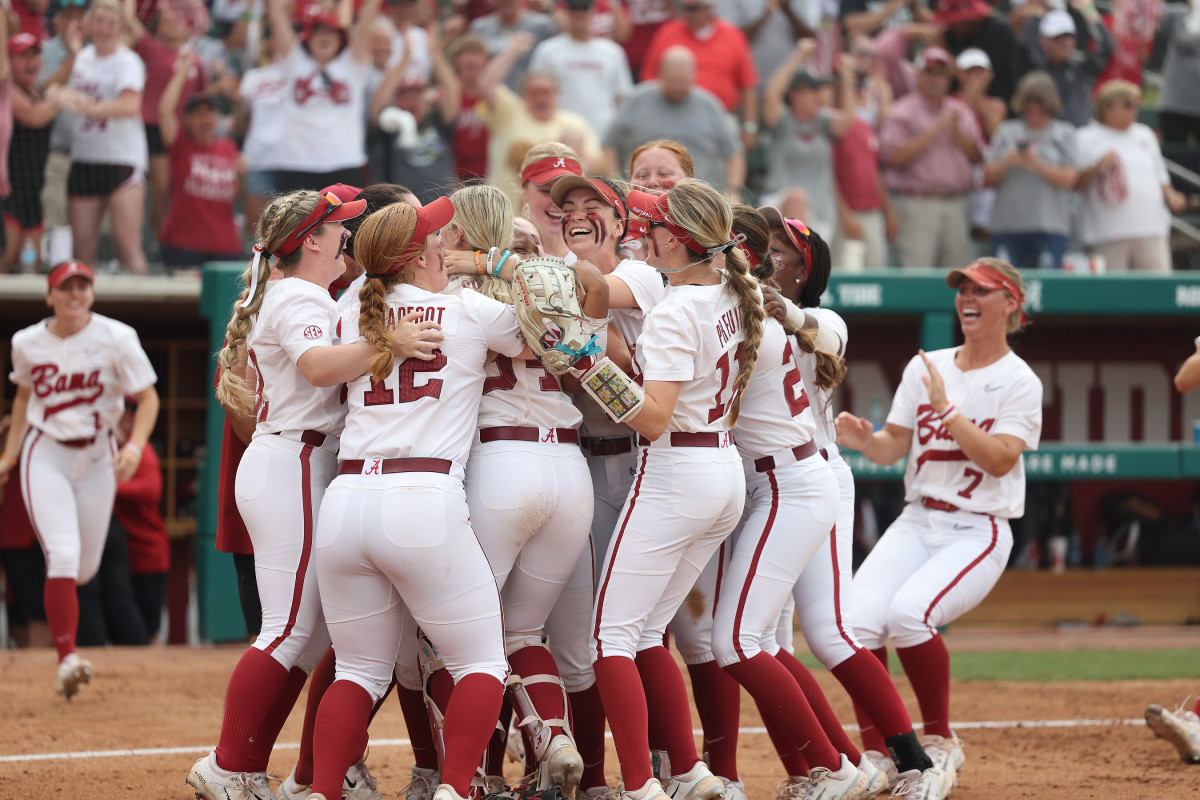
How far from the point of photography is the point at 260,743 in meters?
3.81

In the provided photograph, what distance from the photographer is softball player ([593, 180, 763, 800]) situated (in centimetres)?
366

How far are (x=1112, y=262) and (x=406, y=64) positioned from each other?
16.6 ft

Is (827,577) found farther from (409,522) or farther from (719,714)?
(409,522)

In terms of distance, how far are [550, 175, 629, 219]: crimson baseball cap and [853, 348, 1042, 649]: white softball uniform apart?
61.1 inches

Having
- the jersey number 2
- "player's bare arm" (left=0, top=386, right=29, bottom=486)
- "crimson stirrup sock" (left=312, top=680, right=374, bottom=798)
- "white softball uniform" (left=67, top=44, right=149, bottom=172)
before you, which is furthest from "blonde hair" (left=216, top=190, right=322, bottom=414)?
"white softball uniform" (left=67, top=44, right=149, bottom=172)

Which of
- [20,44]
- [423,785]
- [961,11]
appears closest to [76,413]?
[20,44]

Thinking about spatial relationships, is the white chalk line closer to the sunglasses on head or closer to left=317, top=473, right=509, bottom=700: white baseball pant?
left=317, top=473, right=509, bottom=700: white baseball pant

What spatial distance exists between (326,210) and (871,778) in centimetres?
232

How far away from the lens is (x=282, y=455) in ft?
12.6

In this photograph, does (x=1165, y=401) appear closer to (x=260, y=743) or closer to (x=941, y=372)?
(x=941, y=372)

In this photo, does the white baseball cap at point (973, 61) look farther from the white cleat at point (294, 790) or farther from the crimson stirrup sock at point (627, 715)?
the white cleat at point (294, 790)

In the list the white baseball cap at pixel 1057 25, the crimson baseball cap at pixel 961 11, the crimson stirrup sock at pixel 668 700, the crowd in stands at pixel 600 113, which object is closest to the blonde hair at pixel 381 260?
the crimson stirrup sock at pixel 668 700

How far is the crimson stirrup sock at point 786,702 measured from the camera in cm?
393

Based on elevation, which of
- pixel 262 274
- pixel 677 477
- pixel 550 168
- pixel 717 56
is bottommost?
pixel 677 477
